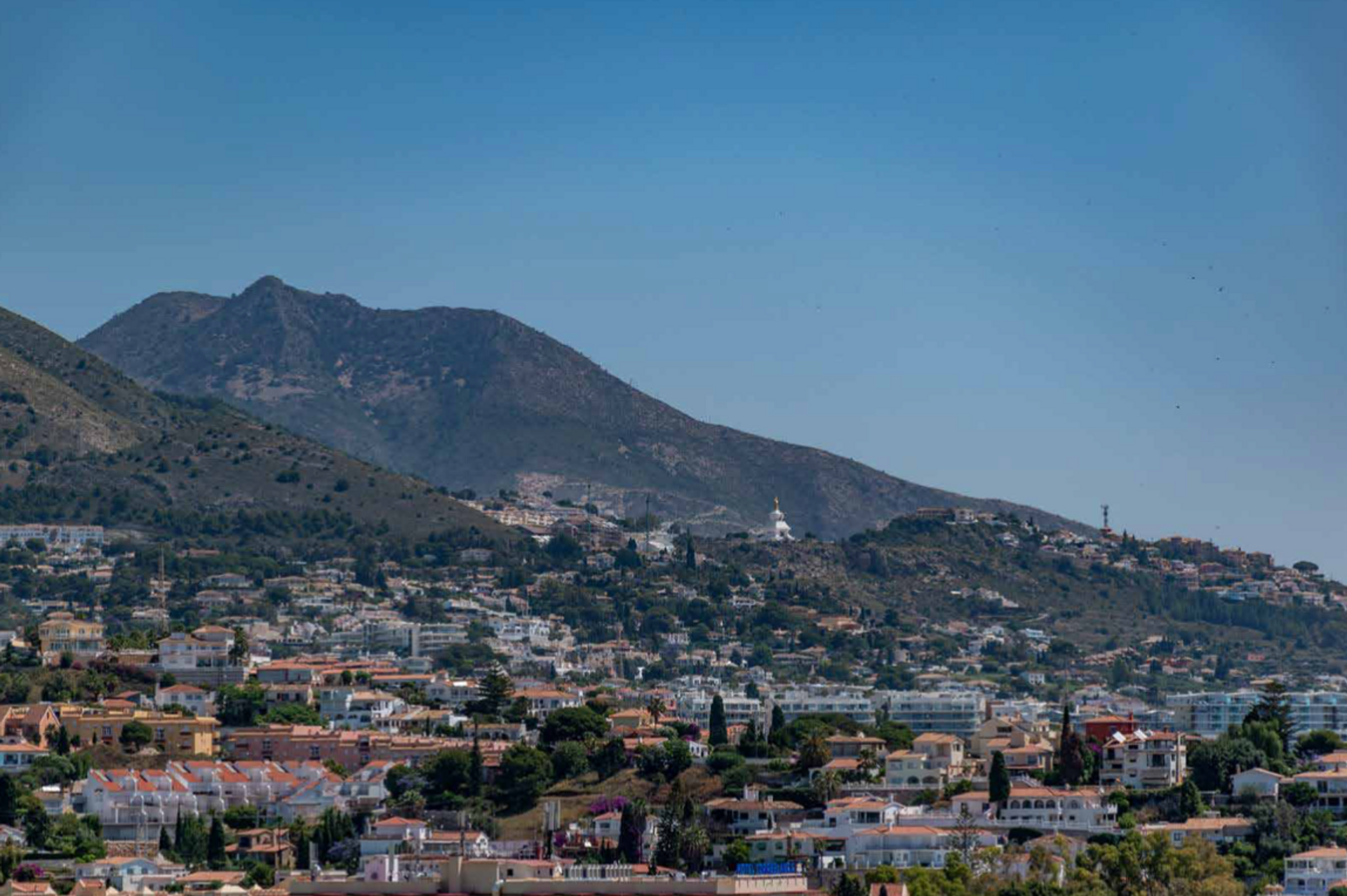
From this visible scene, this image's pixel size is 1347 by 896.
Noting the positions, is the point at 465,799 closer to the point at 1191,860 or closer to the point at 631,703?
the point at 1191,860

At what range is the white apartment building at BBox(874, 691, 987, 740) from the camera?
141m

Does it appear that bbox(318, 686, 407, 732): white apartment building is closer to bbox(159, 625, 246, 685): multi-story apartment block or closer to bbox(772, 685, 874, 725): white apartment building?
bbox(159, 625, 246, 685): multi-story apartment block

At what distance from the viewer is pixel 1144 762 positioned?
355ft

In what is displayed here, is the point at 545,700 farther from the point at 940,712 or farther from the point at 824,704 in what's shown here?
the point at 940,712

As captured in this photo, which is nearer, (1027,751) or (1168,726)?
(1027,751)

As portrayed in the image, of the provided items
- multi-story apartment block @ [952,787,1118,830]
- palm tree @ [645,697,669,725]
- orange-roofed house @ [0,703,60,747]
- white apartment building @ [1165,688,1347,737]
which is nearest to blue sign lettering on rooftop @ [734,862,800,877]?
multi-story apartment block @ [952,787,1118,830]

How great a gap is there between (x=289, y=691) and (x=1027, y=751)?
35.9m

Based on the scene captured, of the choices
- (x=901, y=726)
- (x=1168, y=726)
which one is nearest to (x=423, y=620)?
(x=1168, y=726)

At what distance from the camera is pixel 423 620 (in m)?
191

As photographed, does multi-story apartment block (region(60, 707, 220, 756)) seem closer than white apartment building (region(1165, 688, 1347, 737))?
Yes

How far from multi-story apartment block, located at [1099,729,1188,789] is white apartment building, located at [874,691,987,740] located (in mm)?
28445

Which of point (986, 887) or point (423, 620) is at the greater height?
point (423, 620)

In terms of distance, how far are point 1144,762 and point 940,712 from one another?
35475mm

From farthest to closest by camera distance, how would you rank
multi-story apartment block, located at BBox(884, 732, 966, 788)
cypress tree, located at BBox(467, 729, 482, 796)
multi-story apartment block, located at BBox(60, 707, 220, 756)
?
multi-story apartment block, located at BBox(60, 707, 220, 756), multi-story apartment block, located at BBox(884, 732, 966, 788), cypress tree, located at BBox(467, 729, 482, 796)
